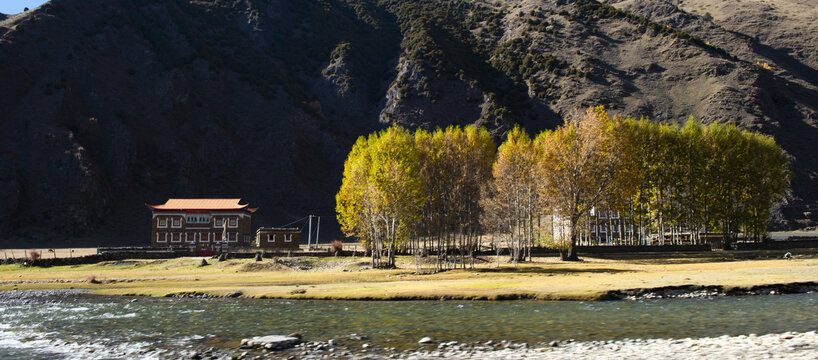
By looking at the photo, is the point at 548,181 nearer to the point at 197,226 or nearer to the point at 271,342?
the point at 271,342

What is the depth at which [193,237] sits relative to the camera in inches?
3406

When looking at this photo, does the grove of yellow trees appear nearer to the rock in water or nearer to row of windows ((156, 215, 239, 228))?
the rock in water

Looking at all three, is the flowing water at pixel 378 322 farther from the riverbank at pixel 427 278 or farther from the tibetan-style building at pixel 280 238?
the tibetan-style building at pixel 280 238

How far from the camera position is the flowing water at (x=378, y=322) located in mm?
19672

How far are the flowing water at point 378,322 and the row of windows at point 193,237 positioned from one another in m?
54.8

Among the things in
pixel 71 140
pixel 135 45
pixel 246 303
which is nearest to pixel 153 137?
pixel 71 140

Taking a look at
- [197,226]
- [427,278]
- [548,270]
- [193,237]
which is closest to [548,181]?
[548,270]

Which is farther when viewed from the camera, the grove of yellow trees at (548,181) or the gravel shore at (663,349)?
the grove of yellow trees at (548,181)

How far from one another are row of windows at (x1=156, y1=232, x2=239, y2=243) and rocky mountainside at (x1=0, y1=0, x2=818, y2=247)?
14.4 m

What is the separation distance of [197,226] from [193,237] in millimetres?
1857

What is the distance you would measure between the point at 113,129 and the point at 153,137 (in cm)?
921

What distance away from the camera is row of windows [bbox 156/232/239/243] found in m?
85.8

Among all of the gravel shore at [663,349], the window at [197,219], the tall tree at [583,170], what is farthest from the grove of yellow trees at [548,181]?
the window at [197,219]

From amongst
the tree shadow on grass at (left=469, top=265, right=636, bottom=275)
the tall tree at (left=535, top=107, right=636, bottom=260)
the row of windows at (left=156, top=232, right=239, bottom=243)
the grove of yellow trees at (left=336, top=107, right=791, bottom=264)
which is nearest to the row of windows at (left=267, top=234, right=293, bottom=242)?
the row of windows at (left=156, top=232, right=239, bottom=243)
